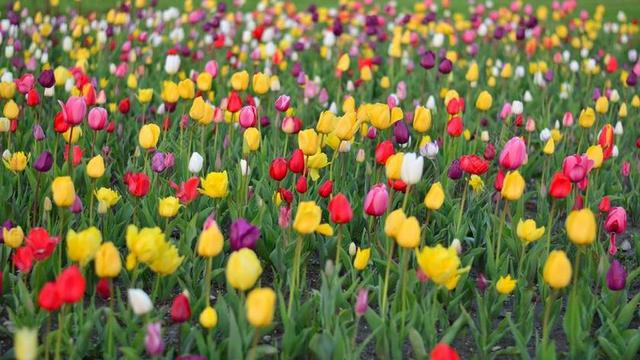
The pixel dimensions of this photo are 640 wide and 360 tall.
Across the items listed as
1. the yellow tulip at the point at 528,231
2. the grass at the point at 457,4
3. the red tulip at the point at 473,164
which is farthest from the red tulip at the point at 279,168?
the grass at the point at 457,4

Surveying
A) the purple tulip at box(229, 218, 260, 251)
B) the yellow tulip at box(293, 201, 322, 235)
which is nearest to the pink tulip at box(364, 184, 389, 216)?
the yellow tulip at box(293, 201, 322, 235)

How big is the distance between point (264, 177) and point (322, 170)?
0.48 m

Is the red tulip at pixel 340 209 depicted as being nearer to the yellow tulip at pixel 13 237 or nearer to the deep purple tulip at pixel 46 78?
the yellow tulip at pixel 13 237

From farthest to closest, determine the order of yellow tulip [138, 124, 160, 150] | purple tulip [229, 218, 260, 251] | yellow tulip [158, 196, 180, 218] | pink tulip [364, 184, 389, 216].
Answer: yellow tulip [138, 124, 160, 150] → yellow tulip [158, 196, 180, 218] → pink tulip [364, 184, 389, 216] → purple tulip [229, 218, 260, 251]

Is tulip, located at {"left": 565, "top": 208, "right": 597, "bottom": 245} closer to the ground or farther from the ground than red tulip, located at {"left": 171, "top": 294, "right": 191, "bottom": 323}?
farther from the ground

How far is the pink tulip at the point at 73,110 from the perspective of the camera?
385 cm

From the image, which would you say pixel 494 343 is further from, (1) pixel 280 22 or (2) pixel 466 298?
(1) pixel 280 22

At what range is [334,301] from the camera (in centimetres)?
309

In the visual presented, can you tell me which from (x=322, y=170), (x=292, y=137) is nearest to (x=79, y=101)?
(x=322, y=170)

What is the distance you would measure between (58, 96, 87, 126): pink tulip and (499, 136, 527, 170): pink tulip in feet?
5.96

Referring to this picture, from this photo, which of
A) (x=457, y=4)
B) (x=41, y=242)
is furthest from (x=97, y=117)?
(x=457, y=4)

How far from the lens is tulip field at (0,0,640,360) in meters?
2.83

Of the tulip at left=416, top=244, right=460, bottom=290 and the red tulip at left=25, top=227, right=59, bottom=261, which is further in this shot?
the red tulip at left=25, top=227, right=59, bottom=261

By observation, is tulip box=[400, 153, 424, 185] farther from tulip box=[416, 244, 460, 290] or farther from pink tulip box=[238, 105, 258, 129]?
pink tulip box=[238, 105, 258, 129]
